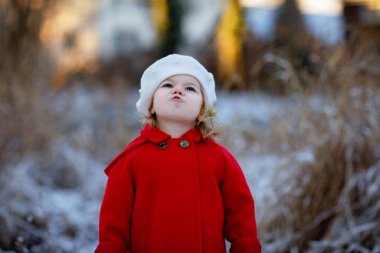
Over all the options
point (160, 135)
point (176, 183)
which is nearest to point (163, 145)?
point (160, 135)

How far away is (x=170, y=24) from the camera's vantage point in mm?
15570

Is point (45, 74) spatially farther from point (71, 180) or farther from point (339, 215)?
point (339, 215)

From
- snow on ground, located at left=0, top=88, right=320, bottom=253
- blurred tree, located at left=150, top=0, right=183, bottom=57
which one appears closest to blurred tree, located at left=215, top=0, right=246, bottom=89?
blurred tree, located at left=150, top=0, right=183, bottom=57

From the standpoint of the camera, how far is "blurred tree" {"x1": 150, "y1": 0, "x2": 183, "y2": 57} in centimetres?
1510

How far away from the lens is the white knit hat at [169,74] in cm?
190

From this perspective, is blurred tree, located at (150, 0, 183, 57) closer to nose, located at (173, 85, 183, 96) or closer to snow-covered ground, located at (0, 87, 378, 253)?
snow-covered ground, located at (0, 87, 378, 253)

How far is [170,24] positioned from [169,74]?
46.0ft

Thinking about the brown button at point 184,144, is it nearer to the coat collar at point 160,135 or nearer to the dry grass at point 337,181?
the coat collar at point 160,135

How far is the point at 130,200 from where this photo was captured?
1845mm

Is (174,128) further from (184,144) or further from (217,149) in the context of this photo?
(217,149)

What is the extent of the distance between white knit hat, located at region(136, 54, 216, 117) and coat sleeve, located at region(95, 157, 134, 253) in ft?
0.87

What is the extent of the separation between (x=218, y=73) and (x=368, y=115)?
8.75 meters

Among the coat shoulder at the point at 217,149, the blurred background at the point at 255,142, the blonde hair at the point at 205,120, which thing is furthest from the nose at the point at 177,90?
the blurred background at the point at 255,142

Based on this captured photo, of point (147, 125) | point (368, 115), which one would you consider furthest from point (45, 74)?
point (147, 125)
